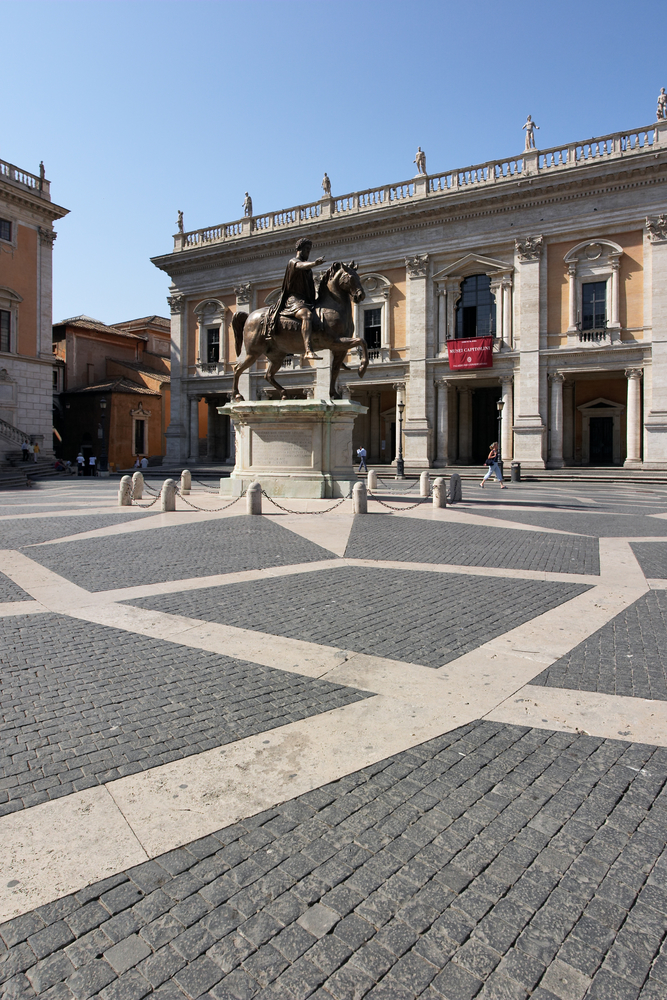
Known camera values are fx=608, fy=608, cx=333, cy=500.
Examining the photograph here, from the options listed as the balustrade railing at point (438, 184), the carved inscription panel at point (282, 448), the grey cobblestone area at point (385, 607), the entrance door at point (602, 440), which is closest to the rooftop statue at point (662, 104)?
the balustrade railing at point (438, 184)

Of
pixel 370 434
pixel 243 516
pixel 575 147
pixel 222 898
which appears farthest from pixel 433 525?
pixel 370 434

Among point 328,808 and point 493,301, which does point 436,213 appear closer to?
point 493,301

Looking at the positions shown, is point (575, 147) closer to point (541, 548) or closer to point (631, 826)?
point (541, 548)

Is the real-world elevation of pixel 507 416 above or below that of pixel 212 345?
below

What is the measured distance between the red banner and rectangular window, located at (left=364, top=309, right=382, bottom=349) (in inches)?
188

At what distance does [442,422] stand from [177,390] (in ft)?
60.2

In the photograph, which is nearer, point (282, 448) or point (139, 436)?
point (282, 448)

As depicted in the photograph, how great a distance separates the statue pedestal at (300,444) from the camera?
48.8 ft

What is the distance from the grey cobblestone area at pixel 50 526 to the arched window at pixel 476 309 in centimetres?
2501

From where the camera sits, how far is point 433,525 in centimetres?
1111

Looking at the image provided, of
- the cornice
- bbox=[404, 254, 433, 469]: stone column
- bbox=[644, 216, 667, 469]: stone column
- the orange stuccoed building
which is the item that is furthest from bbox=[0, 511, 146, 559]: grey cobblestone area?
the cornice

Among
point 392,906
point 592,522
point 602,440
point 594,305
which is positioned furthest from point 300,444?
point 602,440

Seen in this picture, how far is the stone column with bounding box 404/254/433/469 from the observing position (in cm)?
3284

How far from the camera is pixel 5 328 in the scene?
35188 mm
